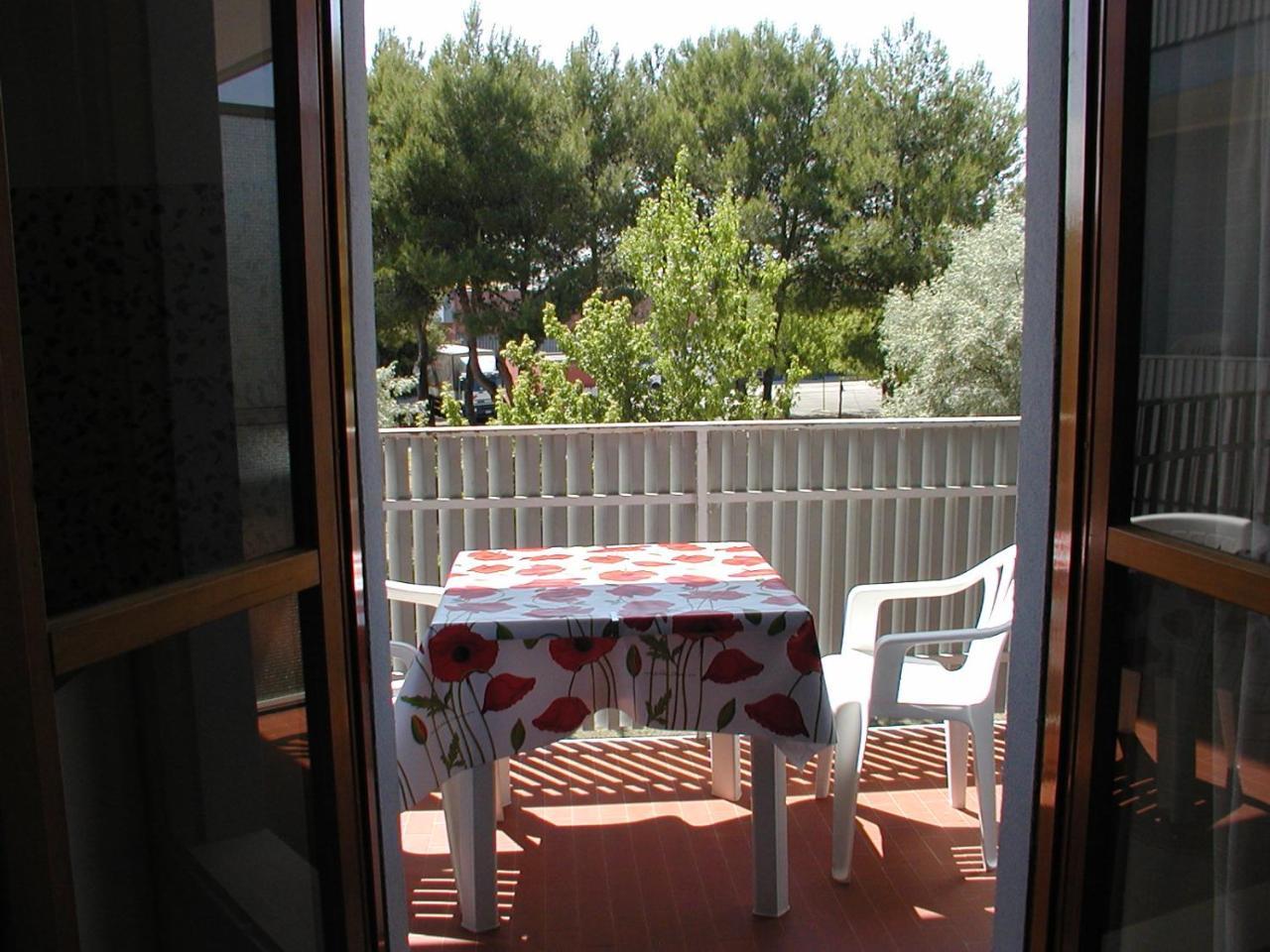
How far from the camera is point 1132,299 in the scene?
1.32m

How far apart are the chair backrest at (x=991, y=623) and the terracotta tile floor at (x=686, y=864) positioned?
49 centimetres

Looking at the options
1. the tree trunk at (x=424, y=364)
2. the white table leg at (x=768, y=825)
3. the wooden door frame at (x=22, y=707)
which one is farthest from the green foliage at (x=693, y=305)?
the wooden door frame at (x=22, y=707)

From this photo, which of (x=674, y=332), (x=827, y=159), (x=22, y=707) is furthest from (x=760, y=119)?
(x=22, y=707)

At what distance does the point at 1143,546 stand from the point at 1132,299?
0.29 meters

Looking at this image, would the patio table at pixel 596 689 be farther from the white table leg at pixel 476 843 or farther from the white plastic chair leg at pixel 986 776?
the white plastic chair leg at pixel 986 776

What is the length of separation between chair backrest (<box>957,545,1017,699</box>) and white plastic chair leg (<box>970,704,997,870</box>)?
7 cm

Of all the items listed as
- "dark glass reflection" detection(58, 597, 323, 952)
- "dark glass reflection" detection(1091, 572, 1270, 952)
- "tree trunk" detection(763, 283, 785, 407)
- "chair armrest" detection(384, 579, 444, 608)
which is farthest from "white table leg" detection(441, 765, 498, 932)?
"tree trunk" detection(763, 283, 785, 407)

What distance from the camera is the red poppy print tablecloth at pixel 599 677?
2650mm

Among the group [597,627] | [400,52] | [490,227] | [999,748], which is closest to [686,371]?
[490,227]

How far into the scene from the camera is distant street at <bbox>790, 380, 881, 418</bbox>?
1720 cm

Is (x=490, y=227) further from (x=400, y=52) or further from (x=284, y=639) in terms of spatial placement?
(x=284, y=639)

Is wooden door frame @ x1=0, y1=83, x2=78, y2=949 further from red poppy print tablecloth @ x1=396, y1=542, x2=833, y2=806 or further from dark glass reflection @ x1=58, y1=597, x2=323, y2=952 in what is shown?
red poppy print tablecloth @ x1=396, y1=542, x2=833, y2=806

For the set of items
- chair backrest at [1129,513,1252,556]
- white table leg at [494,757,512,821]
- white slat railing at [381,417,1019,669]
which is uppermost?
chair backrest at [1129,513,1252,556]

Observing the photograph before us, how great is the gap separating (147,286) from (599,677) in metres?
1.75
